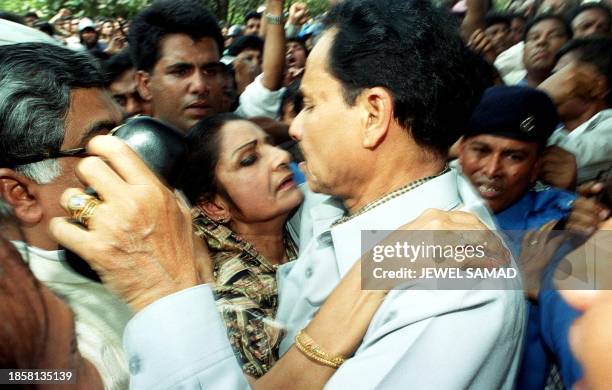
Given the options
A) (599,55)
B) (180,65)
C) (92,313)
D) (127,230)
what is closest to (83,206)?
(127,230)

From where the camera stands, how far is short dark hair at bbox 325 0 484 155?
1470 mm

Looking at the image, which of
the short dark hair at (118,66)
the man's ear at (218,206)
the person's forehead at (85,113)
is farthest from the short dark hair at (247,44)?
the person's forehead at (85,113)

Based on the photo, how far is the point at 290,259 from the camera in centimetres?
237

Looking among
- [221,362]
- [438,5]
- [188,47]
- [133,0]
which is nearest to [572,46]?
[188,47]

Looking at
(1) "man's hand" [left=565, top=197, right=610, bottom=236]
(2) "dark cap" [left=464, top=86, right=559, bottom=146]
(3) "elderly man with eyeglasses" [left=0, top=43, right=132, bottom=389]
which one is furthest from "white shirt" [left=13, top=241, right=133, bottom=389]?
(2) "dark cap" [left=464, top=86, right=559, bottom=146]

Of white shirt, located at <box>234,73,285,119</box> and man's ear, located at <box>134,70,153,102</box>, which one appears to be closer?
man's ear, located at <box>134,70,153,102</box>

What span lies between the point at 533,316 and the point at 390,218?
0.84 metres

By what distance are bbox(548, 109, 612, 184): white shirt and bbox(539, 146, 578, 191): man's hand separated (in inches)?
5.8

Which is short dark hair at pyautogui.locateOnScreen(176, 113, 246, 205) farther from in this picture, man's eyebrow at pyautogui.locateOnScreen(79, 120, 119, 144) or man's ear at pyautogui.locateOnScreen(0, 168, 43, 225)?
man's ear at pyautogui.locateOnScreen(0, 168, 43, 225)

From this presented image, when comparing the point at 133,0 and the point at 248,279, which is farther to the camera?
the point at 133,0

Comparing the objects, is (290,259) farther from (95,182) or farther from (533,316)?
(95,182)

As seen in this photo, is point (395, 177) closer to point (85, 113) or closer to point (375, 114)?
point (375, 114)

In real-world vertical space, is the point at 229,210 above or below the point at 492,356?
below

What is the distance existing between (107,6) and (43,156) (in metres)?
12.4
